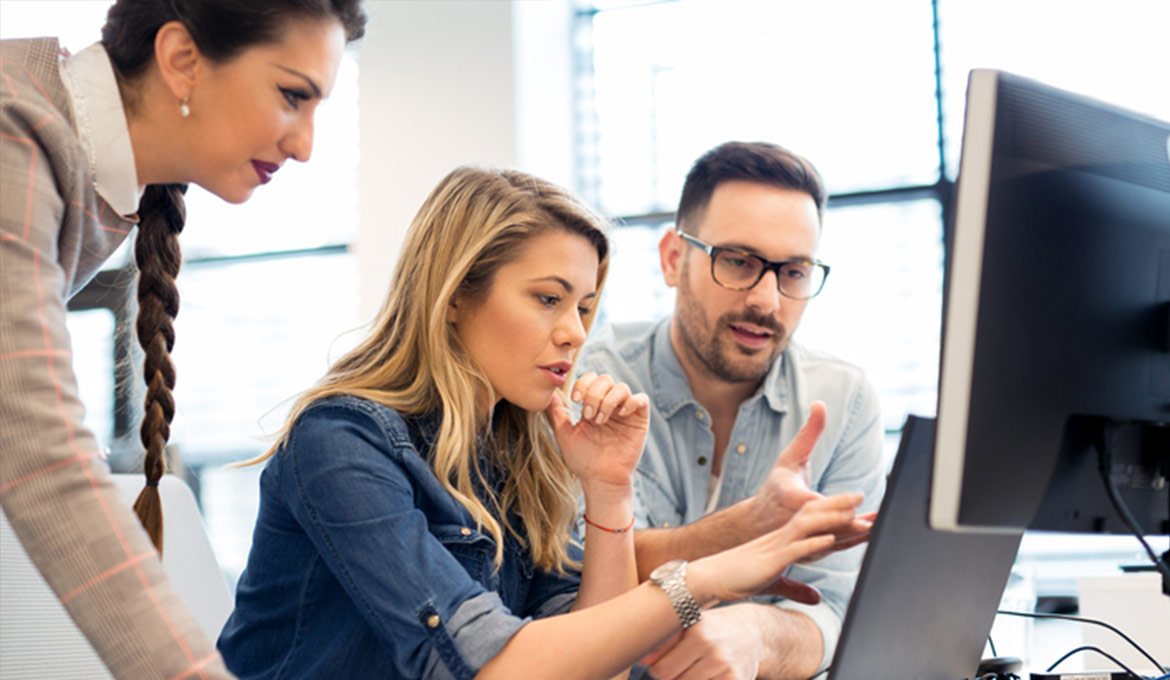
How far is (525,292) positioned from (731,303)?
609mm

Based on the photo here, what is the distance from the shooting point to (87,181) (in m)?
1.00

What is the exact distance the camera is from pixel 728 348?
72.7 inches

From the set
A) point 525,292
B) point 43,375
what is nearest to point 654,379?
point 525,292

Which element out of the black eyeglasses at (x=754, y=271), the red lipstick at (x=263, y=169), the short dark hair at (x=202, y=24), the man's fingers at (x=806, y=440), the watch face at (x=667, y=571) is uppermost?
the short dark hair at (x=202, y=24)

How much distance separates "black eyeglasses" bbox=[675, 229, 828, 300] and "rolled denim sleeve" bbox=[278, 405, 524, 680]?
0.88 m

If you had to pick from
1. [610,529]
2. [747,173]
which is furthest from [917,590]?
[747,173]

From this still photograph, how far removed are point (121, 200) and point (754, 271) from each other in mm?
1106

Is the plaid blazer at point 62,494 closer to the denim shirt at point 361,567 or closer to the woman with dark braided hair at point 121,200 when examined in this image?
the woman with dark braided hair at point 121,200

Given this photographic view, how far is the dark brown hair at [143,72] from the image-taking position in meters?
1.06

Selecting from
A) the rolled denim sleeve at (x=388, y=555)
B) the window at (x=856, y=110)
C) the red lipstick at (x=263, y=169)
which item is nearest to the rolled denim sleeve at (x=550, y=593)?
the rolled denim sleeve at (x=388, y=555)

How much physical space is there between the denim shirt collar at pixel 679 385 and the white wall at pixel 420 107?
111 centimetres

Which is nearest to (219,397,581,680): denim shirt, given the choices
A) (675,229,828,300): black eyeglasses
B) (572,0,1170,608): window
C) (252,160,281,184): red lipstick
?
(252,160,281,184): red lipstick

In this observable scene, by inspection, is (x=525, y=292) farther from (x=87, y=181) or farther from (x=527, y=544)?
(x=87, y=181)

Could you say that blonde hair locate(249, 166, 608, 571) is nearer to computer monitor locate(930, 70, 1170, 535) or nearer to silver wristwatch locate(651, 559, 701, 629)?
silver wristwatch locate(651, 559, 701, 629)
